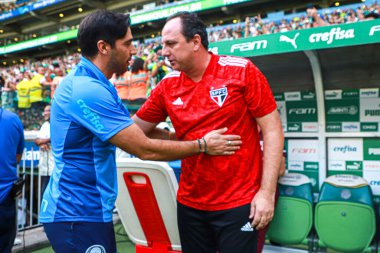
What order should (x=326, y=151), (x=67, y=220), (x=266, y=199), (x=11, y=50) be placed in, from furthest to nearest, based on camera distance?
(x=11, y=50), (x=326, y=151), (x=266, y=199), (x=67, y=220)

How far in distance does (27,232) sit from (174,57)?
14.3 feet

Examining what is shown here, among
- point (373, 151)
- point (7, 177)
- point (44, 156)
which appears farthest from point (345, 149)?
point (44, 156)

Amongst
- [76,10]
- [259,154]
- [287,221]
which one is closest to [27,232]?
[287,221]

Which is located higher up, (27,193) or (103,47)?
(103,47)

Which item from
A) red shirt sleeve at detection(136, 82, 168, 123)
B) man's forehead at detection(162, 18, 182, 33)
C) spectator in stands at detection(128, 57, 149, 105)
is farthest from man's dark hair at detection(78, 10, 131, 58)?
spectator in stands at detection(128, 57, 149, 105)

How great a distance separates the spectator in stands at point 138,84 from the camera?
24.8 ft

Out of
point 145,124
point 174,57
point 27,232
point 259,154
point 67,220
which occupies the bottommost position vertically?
point 27,232

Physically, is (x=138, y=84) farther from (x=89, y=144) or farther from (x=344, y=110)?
(x=89, y=144)

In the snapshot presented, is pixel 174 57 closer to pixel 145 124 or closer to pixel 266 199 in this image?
pixel 145 124

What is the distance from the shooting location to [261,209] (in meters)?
1.95

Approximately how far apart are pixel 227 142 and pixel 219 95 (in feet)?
0.94

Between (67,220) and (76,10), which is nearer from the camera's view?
(67,220)

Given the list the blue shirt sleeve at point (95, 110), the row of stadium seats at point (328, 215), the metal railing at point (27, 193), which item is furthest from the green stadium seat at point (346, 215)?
the metal railing at point (27, 193)

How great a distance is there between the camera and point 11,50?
37.2m
